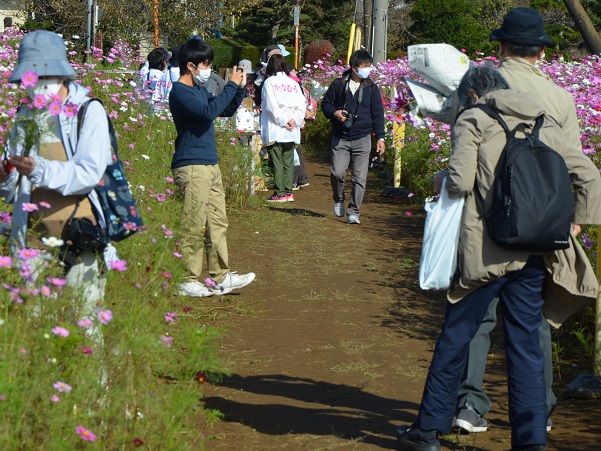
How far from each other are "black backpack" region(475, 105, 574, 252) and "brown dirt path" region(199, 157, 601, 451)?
1.17m

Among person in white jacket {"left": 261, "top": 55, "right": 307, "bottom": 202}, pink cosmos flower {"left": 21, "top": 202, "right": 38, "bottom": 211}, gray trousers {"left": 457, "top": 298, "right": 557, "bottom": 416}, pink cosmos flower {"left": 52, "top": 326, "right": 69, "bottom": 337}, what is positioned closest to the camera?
pink cosmos flower {"left": 52, "top": 326, "right": 69, "bottom": 337}

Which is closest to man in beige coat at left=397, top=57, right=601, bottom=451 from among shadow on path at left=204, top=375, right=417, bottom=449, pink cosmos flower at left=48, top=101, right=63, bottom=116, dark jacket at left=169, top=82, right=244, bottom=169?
shadow on path at left=204, top=375, right=417, bottom=449

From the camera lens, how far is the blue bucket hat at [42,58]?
4219 millimetres

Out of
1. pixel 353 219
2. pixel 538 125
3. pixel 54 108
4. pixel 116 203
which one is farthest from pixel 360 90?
pixel 54 108

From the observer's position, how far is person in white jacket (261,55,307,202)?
40.0ft

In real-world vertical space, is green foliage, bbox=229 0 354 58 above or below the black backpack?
below

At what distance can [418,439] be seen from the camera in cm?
469

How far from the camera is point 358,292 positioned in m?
8.16

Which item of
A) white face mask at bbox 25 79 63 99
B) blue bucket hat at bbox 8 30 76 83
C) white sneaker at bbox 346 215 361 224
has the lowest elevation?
white sneaker at bbox 346 215 361 224

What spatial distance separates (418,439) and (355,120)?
6.51 metres

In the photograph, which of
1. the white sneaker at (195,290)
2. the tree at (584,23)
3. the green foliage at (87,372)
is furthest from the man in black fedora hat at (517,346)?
the tree at (584,23)

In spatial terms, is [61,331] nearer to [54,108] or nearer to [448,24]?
[54,108]

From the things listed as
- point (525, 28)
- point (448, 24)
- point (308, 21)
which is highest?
point (525, 28)

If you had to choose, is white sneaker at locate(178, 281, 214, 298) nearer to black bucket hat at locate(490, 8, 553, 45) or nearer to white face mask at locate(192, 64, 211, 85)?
white face mask at locate(192, 64, 211, 85)
